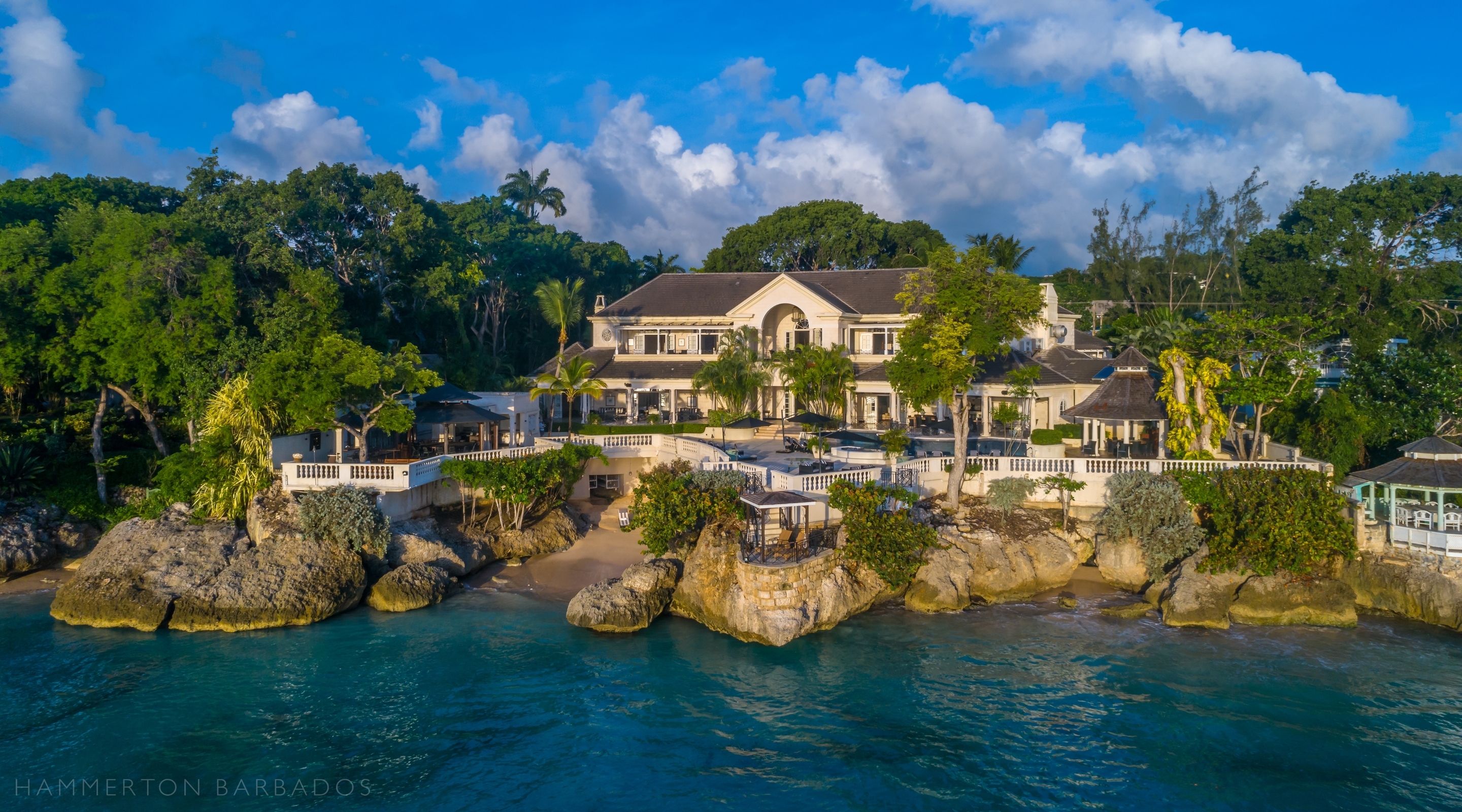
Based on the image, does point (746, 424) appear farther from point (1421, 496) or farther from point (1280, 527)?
point (1421, 496)

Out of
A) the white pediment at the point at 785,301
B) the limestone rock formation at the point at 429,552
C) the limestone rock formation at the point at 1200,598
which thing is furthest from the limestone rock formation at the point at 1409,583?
the white pediment at the point at 785,301

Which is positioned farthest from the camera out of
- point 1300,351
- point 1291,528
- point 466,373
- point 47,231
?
point 466,373

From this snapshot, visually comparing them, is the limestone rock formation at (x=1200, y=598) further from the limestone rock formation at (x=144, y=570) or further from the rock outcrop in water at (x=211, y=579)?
the limestone rock formation at (x=144, y=570)

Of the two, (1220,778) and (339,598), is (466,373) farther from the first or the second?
(1220,778)

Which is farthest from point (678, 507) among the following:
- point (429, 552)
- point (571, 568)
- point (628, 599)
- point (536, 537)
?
point (429, 552)

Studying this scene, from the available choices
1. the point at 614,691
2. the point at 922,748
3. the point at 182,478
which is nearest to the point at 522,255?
the point at 182,478

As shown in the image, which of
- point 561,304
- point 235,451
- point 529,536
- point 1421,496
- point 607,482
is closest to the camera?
point 1421,496
